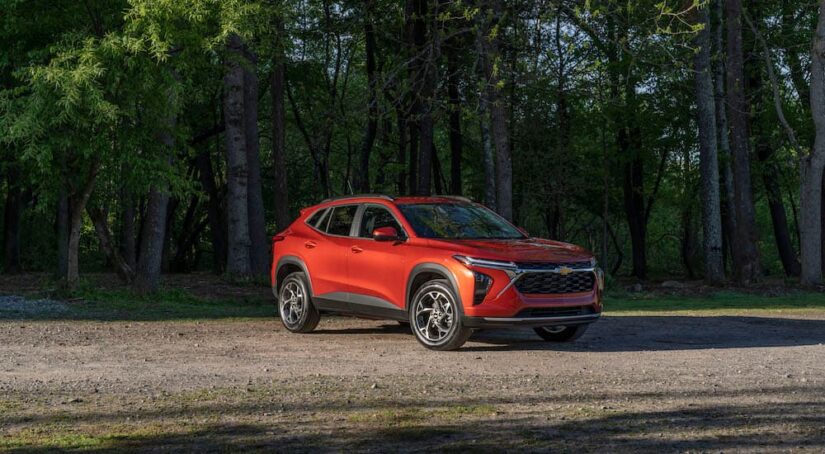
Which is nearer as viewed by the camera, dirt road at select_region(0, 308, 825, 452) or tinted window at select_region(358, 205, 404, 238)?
dirt road at select_region(0, 308, 825, 452)

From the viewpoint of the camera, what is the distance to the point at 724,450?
643 cm

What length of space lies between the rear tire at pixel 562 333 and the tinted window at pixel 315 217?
130 inches

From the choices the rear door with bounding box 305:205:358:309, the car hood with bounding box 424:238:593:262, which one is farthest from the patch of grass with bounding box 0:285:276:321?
the car hood with bounding box 424:238:593:262

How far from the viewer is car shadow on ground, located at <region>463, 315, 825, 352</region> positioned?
498 inches

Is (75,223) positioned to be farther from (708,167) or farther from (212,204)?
(212,204)

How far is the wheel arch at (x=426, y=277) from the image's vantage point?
11.6m

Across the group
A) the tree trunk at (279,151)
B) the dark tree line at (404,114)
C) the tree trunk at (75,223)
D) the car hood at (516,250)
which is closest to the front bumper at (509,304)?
the car hood at (516,250)

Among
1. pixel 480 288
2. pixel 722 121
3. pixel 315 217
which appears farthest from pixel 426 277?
pixel 722 121

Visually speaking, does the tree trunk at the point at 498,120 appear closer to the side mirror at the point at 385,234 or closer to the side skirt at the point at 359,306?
the side skirt at the point at 359,306

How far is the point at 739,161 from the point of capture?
27.1m

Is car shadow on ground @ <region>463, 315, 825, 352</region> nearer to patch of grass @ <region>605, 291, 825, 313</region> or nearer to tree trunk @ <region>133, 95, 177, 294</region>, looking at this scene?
patch of grass @ <region>605, 291, 825, 313</region>

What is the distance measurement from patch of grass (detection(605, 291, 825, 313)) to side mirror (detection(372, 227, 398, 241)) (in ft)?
24.7

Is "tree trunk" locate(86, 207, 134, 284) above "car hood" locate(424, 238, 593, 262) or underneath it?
above

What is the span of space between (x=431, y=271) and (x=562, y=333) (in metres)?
2.17
